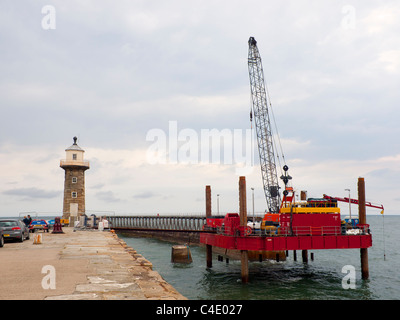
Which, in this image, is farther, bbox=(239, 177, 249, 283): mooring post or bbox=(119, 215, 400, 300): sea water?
bbox=(239, 177, 249, 283): mooring post

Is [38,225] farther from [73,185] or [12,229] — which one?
[12,229]

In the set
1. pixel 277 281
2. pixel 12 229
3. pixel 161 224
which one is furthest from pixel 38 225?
pixel 161 224

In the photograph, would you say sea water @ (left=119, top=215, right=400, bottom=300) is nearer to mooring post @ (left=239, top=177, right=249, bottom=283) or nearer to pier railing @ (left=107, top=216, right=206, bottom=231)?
mooring post @ (left=239, top=177, right=249, bottom=283)

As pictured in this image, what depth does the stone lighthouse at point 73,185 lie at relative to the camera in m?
70.1

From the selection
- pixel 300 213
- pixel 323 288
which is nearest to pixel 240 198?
pixel 300 213

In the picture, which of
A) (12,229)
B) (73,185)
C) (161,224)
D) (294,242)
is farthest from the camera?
(161,224)

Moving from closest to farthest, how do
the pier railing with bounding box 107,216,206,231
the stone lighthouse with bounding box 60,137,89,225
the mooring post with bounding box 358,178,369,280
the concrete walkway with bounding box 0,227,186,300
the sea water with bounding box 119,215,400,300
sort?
the concrete walkway with bounding box 0,227,186,300 < the sea water with bounding box 119,215,400,300 < the mooring post with bounding box 358,178,369,280 < the stone lighthouse with bounding box 60,137,89,225 < the pier railing with bounding box 107,216,206,231

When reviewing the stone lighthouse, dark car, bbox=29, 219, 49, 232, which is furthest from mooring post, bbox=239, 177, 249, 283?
the stone lighthouse

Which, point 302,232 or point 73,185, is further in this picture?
point 73,185

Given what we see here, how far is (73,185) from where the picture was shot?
232ft

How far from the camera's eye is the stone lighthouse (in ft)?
230

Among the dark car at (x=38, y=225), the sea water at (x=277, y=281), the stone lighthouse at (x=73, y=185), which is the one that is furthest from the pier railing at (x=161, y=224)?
the sea water at (x=277, y=281)

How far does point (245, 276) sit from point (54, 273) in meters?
17.4
